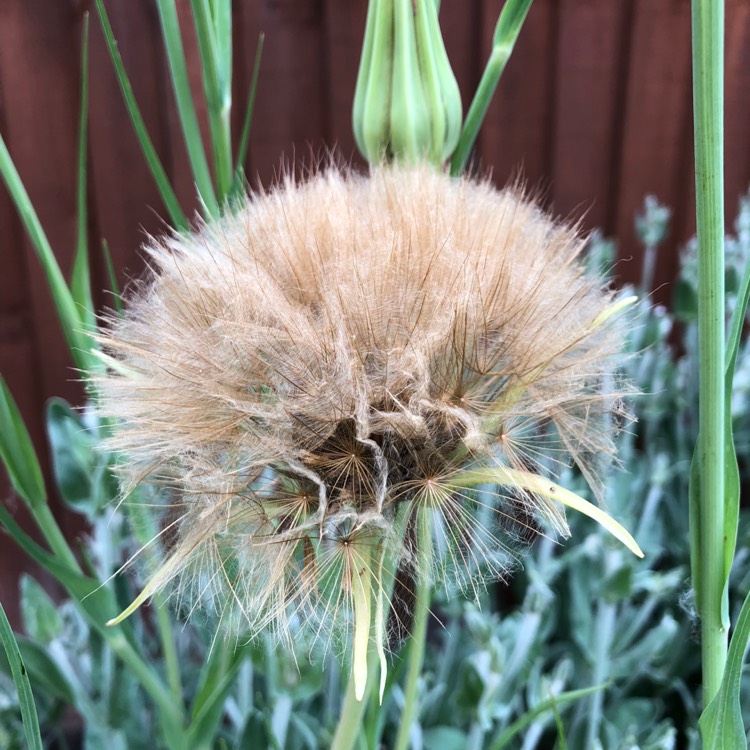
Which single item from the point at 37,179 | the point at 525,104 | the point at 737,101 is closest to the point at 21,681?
the point at 37,179

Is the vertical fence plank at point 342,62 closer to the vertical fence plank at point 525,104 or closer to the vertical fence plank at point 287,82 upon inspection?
the vertical fence plank at point 287,82

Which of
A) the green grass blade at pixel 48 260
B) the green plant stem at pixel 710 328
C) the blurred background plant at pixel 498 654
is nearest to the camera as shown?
the green plant stem at pixel 710 328

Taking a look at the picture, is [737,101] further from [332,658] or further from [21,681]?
[21,681]

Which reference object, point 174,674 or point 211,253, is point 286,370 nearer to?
point 211,253

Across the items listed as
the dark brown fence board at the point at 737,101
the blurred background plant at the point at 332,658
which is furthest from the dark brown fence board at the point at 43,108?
the dark brown fence board at the point at 737,101

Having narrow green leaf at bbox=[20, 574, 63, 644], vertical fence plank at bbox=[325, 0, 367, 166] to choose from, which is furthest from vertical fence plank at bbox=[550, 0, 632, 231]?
narrow green leaf at bbox=[20, 574, 63, 644]

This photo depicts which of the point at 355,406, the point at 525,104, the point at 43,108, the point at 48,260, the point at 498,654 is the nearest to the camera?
the point at 355,406

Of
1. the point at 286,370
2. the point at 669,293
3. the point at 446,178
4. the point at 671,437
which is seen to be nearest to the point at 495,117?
the point at 669,293
